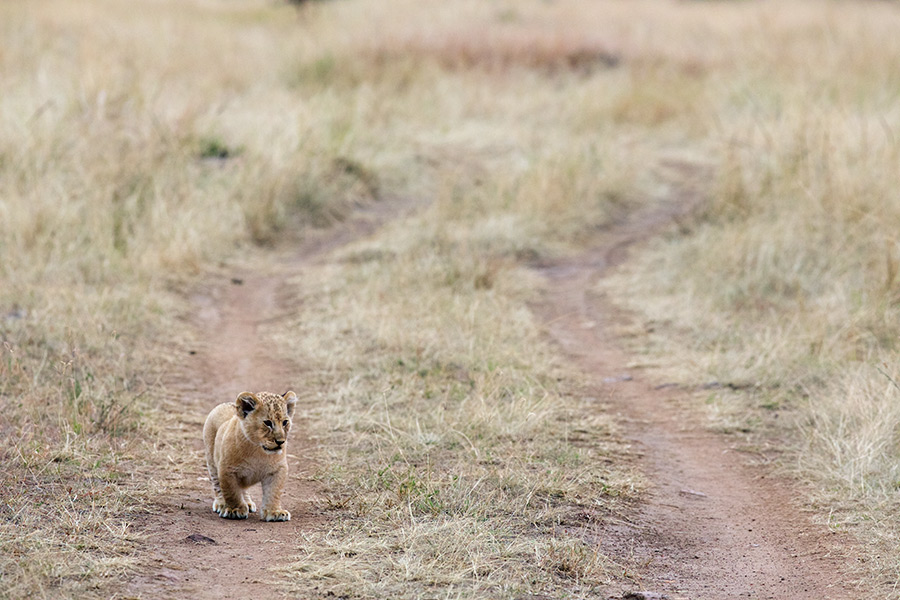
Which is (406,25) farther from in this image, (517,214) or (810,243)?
(810,243)

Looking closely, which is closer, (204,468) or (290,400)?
(290,400)

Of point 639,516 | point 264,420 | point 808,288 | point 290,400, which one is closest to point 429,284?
point 808,288

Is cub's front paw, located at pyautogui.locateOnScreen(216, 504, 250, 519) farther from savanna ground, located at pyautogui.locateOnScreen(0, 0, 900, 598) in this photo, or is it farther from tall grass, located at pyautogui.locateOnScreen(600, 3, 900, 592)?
tall grass, located at pyautogui.locateOnScreen(600, 3, 900, 592)

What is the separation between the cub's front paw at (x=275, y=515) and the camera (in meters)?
4.20

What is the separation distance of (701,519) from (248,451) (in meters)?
2.02

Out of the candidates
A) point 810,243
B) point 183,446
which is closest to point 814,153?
point 810,243

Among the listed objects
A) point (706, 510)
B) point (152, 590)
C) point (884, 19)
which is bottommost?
point (706, 510)

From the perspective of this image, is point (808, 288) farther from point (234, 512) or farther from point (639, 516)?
point (234, 512)

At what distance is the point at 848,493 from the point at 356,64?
1268cm

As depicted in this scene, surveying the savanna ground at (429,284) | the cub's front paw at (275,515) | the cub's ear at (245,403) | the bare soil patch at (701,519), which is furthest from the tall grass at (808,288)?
the cub's ear at (245,403)

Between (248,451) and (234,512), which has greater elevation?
(248,451)

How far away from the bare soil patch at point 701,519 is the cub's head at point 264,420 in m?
1.37

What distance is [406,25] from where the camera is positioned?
20.0 metres

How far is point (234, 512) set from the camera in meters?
4.21
